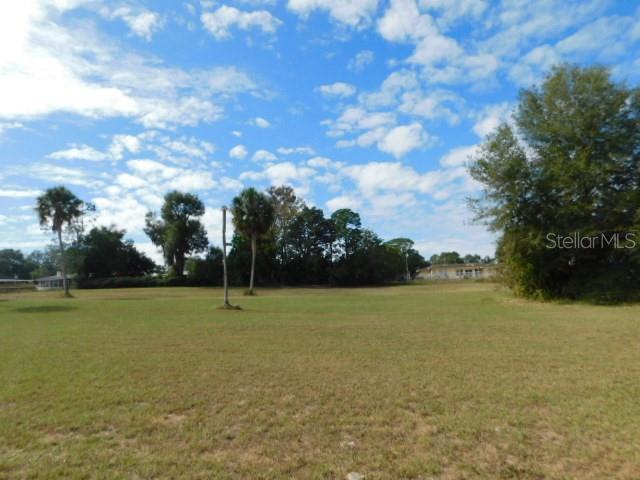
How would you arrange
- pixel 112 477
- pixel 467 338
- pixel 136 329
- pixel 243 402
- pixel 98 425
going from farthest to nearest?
pixel 136 329
pixel 467 338
pixel 243 402
pixel 98 425
pixel 112 477

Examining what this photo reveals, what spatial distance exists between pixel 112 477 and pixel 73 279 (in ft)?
222

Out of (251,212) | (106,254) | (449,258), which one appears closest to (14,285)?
(106,254)

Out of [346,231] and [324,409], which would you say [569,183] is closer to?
[324,409]

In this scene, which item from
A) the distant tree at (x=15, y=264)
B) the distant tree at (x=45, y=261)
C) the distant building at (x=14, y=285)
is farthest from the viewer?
Answer: the distant tree at (x=15, y=264)

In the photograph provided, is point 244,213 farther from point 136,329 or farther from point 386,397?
point 386,397

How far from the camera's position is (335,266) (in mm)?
64875

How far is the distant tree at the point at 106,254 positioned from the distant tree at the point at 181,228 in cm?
808

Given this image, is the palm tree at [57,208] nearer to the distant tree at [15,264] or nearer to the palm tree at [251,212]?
the palm tree at [251,212]

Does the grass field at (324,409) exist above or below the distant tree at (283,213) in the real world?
below

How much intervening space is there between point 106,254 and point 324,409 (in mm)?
67508

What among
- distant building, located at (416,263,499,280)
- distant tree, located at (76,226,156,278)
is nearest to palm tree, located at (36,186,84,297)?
distant tree, located at (76,226,156,278)

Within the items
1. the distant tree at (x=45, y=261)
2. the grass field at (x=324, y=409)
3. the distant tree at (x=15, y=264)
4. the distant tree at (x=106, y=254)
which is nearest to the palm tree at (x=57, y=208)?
the distant tree at (x=106, y=254)

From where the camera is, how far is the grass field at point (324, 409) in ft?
11.0

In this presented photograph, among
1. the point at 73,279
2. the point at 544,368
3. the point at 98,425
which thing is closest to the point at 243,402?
the point at 98,425
